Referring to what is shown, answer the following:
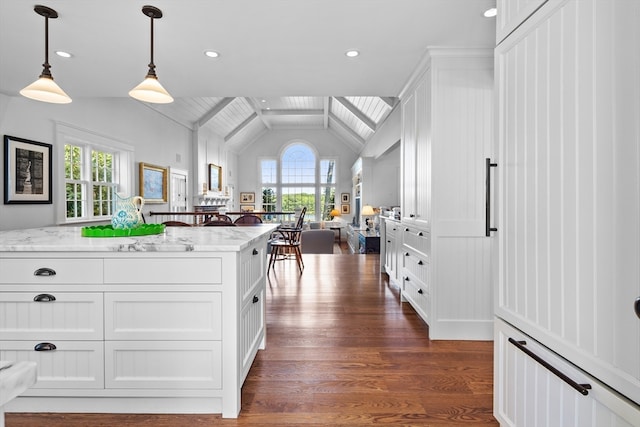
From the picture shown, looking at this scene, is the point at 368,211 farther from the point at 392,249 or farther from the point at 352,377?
the point at 352,377

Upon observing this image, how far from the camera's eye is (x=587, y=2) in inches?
36.6

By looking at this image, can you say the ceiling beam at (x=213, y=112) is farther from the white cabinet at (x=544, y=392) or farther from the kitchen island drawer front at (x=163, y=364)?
the white cabinet at (x=544, y=392)

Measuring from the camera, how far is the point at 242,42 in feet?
8.71

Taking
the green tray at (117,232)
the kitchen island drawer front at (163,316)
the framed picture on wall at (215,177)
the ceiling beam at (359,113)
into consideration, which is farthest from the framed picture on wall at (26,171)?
the ceiling beam at (359,113)

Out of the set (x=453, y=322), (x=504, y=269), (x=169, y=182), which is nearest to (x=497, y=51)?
(x=504, y=269)

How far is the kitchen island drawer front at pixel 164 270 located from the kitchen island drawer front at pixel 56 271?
7cm

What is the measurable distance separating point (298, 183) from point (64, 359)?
432 inches

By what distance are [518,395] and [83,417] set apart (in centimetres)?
202

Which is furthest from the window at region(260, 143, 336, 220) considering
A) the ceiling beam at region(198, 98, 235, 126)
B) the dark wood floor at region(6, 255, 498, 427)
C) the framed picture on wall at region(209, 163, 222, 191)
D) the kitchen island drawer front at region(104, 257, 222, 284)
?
the kitchen island drawer front at region(104, 257, 222, 284)

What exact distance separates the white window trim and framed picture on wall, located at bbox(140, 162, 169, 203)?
0.69 feet

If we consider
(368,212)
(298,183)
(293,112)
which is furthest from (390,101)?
(298,183)

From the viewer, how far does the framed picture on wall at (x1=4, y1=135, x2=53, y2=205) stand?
11.7 ft

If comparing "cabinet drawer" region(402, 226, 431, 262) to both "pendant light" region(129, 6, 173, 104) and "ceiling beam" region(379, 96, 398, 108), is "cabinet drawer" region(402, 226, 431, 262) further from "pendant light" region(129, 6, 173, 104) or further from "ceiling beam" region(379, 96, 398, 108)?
"ceiling beam" region(379, 96, 398, 108)

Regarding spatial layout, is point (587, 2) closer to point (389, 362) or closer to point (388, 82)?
point (389, 362)
